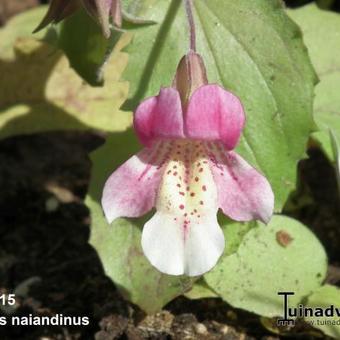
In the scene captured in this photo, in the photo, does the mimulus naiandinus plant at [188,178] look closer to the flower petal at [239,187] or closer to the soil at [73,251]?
the flower petal at [239,187]

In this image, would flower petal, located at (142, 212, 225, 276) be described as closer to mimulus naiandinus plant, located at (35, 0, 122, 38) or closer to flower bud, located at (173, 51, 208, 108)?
flower bud, located at (173, 51, 208, 108)

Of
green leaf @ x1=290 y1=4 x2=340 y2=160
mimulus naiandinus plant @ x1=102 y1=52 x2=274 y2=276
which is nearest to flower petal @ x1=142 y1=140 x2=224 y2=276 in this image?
mimulus naiandinus plant @ x1=102 y1=52 x2=274 y2=276

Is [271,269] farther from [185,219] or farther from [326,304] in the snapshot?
[185,219]

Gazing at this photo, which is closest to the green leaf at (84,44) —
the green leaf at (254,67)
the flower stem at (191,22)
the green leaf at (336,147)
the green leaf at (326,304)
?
the green leaf at (254,67)

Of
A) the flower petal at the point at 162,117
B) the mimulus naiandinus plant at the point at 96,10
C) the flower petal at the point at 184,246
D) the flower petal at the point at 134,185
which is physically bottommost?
the flower petal at the point at 184,246

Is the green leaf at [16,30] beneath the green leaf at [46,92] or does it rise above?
above

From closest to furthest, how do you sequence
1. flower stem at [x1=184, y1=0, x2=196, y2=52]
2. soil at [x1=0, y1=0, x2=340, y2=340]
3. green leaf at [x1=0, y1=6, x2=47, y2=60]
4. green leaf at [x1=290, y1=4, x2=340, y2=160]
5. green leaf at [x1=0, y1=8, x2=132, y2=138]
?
flower stem at [x1=184, y1=0, x2=196, y2=52] → soil at [x1=0, y1=0, x2=340, y2=340] → green leaf at [x1=290, y1=4, x2=340, y2=160] → green leaf at [x1=0, y1=8, x2=132, y2=138] → green leaf at [x1=0, y1=6, x2=47, y2=60]

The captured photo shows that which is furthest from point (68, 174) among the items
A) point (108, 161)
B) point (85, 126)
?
point (108, 161)
